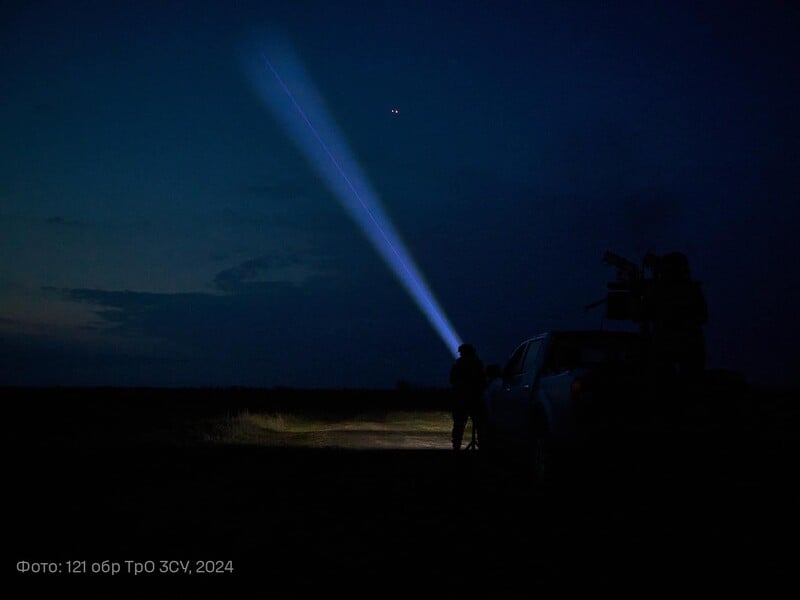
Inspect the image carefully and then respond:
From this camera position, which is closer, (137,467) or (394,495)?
(394,495)

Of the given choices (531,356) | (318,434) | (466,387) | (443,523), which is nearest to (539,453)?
(531,356)

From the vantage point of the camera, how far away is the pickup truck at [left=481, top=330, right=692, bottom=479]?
8.23 meters

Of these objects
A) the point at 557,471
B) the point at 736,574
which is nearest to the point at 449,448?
the point at 557,471

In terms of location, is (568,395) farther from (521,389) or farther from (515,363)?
(515,363)

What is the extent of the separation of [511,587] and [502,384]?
24.2 feet

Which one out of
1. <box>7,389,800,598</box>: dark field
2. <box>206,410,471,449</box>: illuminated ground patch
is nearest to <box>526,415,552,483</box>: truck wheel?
<box>7,389,800,598</box>: dark field

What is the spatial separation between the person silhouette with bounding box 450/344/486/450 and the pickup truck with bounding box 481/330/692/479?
1045 mm

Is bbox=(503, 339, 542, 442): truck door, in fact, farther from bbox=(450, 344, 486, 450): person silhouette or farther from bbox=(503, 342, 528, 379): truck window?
bbox=(450, 344, 486, 450): person silhouette

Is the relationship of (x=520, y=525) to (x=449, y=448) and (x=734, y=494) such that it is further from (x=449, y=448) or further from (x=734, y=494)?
(x=449, y=448)

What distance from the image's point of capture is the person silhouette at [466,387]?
15.1 m

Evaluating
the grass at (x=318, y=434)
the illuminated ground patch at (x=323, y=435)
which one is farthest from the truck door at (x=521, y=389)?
the grass at (x=318, y=434)

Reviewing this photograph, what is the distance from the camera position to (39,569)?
19.4ft

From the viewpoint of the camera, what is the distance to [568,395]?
870cm

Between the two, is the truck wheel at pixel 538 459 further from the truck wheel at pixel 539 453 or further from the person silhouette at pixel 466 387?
the person silhouette at pixel 466 387
